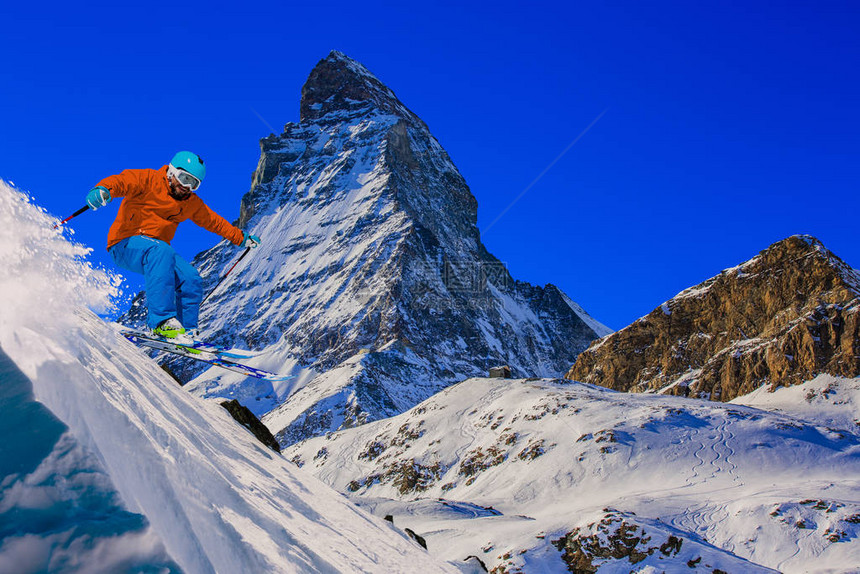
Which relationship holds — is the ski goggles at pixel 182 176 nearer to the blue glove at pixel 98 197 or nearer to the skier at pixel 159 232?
the skier at pixel 159 232

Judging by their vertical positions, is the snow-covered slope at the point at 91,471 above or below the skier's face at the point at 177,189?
below

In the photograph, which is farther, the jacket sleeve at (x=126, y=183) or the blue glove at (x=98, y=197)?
the jacket sleeve at (x=126, y=183)

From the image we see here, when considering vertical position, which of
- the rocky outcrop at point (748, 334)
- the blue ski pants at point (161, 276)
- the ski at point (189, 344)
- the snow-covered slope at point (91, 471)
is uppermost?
the rocky outcrop at point (748, 334)

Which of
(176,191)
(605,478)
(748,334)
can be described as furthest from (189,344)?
(748,334)

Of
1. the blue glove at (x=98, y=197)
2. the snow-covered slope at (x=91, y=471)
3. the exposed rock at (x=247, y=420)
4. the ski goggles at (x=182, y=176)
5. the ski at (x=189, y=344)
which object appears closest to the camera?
the snow-covered slope at (x=91, y=471)

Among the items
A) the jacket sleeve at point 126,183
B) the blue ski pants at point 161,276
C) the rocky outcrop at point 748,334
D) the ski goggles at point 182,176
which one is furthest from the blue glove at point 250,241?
the rocky outcrop at point 748,334

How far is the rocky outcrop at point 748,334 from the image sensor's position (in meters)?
82.2

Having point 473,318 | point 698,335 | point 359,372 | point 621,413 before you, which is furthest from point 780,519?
point 473,318

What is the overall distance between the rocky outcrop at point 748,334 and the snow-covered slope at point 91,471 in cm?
8743

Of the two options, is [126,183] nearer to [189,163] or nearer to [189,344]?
[189,163]

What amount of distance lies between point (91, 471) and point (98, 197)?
610 cm

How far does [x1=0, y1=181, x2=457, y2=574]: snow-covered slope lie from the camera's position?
2.24 metres

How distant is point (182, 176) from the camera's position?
27.2 ft

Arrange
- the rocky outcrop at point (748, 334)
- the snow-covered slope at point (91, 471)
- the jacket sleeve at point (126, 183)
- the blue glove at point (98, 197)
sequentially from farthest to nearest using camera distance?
the rocky outcrop at point (748, 334) < the jacket sleeve at point (126, 183) < the blue glove at point (98, 197) < the snow-covered slope at point (91, 471)
